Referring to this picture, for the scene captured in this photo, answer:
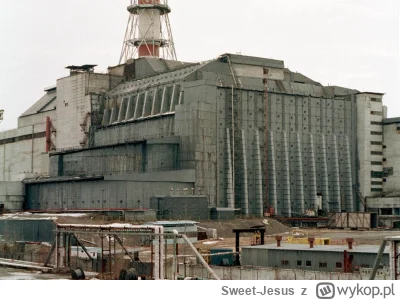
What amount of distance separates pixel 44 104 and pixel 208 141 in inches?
2231

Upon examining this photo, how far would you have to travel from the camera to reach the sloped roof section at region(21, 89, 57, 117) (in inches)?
6109

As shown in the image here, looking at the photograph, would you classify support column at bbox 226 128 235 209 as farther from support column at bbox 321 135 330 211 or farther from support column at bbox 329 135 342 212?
support column at bbox 329 135 342 212

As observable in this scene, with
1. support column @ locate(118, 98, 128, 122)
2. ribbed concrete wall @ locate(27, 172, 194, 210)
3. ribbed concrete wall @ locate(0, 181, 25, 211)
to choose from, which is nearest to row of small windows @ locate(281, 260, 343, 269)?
ribbed concrete wall @ locate(27, 172, 194, 210)

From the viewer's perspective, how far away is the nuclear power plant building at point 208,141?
112 m

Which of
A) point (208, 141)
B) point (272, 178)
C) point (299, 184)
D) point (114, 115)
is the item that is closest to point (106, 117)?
point (114, 115)

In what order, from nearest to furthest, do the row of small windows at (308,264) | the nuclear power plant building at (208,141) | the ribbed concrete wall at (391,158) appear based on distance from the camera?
the row of small windows at (308,264)
the nuclear power plant building at (208,141)
the ribbed concrete wall at (391,158)

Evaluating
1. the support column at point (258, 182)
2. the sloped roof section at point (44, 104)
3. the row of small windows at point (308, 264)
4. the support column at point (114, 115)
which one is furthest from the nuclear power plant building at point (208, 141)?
the row of small windows at point (308, 264)

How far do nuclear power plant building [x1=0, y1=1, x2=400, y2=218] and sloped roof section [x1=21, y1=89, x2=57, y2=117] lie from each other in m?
9.48

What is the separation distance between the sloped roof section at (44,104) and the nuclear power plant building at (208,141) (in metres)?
9.48

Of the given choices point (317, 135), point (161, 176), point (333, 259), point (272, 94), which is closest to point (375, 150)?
point (317, 135)

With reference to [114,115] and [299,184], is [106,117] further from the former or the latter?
[299,184]

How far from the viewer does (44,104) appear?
517ft
